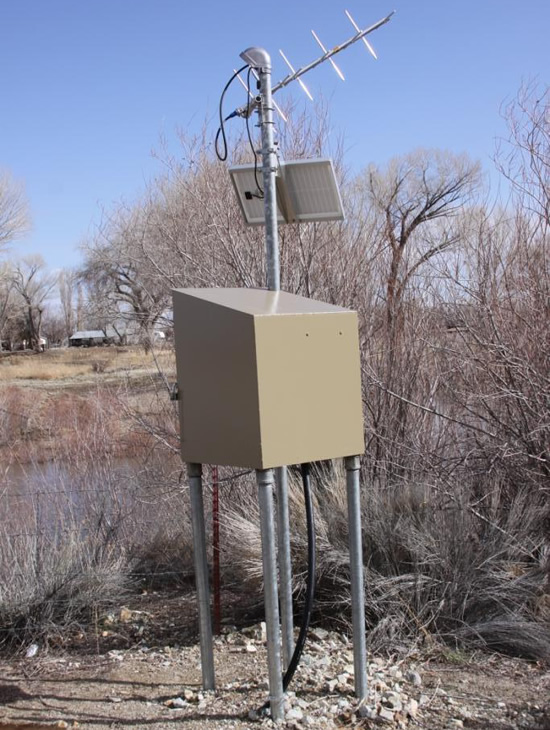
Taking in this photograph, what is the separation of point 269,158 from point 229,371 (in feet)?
3.75

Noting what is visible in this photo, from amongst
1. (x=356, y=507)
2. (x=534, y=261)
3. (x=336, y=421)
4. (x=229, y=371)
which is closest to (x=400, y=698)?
(x=356, y=507)

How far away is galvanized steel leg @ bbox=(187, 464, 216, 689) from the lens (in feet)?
13.1

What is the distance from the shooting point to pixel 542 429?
577 centimetres

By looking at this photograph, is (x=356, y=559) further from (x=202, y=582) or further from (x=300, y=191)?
(x=300, y=191)

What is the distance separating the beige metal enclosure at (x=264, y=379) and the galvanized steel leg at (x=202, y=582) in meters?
0.15

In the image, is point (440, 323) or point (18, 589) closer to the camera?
point (18, 589)

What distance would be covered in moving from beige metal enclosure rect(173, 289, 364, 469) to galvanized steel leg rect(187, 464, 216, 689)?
0.15 m

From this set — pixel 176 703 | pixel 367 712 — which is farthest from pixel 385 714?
pixel 176 703

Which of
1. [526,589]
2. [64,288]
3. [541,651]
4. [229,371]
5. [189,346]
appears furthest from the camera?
[64,288]

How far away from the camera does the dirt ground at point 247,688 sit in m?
3.81

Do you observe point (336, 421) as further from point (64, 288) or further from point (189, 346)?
point (64, 288)

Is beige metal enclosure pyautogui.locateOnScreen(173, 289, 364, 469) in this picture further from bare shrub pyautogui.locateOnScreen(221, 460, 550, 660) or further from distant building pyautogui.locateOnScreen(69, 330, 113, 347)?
distant building pyautogui.locateOnScreen(69, 330, 113, 347)

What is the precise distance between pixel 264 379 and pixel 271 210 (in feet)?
3.33

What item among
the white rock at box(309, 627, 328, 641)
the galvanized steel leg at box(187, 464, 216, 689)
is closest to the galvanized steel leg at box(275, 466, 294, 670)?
the galvanized steel leg at box(187, 464, 216, 689)
